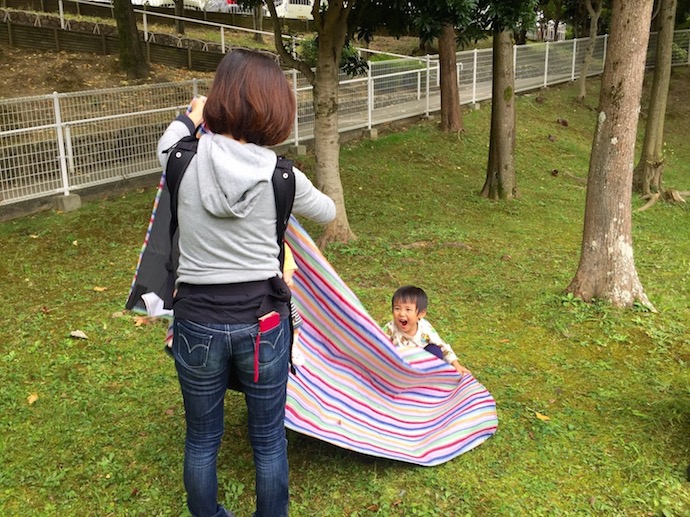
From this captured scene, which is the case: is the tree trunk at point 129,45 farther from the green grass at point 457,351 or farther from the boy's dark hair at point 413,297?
the boy's dark hair at point 413,297

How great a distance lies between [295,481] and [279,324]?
130cm

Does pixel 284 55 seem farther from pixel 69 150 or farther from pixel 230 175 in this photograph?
pixel 230 175

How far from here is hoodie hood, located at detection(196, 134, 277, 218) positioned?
7.54 feet

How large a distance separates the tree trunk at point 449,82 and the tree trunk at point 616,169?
7737 millimetres

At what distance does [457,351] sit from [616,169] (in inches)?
81.0

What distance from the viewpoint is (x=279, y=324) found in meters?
2.51

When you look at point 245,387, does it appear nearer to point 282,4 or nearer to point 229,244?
point 229,244

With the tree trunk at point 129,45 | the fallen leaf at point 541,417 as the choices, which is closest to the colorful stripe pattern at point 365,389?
the fallen leaf at point 541,417

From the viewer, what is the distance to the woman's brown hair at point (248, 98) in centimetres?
229

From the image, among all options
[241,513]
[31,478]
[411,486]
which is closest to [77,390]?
[31,478]

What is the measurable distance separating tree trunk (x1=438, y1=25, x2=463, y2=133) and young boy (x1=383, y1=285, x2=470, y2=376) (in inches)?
390

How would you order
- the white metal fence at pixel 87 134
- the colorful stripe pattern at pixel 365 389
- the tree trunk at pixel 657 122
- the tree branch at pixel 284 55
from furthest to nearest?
1. the tree trunk at pixel 657 122
2. the white metal fence at pixel 87 134
3. the tree branch at pixel 284 55
4. the colorful stripe pattern at pixel 365 389

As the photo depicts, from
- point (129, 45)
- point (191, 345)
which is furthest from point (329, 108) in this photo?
point (129, 45)

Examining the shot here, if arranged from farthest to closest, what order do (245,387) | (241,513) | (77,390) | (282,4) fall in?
1. (282,4)
2. (77,390)
3. (241,513)
4. (245,387)
